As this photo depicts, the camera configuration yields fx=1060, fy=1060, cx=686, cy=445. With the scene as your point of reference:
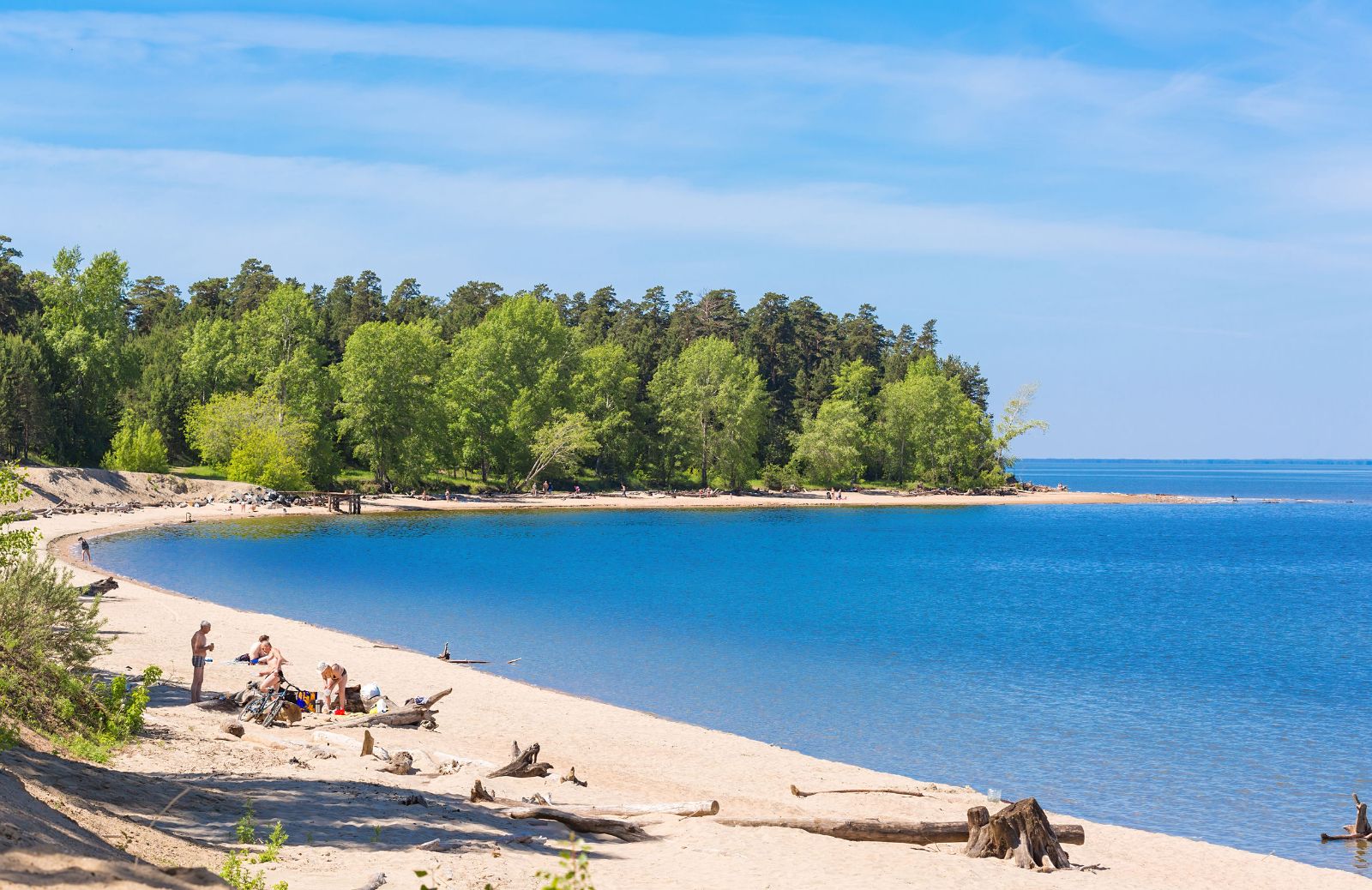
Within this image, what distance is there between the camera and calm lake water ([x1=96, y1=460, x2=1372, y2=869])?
20.4 metres

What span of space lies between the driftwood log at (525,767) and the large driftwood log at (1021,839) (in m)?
→ 6.40

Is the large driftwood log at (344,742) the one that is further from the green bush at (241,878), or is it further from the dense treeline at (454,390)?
the dense treeline at (454,390)

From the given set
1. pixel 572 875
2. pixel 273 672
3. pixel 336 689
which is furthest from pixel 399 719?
pixel 572 875

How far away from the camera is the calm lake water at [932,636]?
20.4 metres

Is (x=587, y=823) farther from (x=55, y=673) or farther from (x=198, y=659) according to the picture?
(x=198, y=659)

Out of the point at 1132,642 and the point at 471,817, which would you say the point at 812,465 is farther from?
the point at 471,817

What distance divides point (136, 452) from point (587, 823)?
79534 mm

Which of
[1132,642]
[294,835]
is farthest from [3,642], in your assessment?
[1132,642]

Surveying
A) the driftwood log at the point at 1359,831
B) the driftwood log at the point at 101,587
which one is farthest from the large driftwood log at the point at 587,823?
the driftwood log at the point at 101,587

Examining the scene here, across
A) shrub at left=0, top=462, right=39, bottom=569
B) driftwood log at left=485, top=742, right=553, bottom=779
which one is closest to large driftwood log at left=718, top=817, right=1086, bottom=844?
driftwood log at left=485, top=742, right=553, bottom=779

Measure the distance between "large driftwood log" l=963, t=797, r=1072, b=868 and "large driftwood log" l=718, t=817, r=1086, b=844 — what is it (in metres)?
0.36

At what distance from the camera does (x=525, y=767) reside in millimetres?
16281

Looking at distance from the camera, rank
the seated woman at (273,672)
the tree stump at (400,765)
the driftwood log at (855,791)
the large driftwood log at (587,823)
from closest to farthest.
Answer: the large driftwood log at (587,823)
the tree stump at (400,765)
the driftwood log at (855,791)
the seated woman at (273,672)

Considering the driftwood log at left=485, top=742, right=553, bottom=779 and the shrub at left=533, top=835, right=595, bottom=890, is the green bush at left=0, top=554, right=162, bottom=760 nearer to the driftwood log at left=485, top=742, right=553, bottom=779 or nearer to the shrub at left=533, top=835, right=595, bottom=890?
the driftwood log at left=485, top=742, right=553, bottom=779
